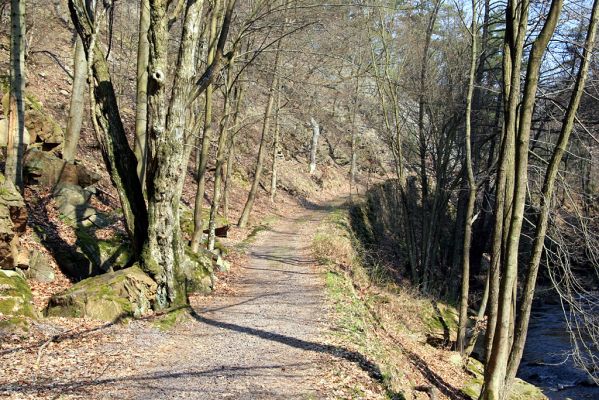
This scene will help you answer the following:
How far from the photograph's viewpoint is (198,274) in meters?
11.0

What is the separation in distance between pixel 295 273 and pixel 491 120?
9485 mm

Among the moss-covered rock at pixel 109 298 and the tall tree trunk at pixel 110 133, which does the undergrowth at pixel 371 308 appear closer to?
the moss-covered rock at pixel 109 298

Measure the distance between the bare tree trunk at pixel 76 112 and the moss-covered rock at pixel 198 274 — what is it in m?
4.97

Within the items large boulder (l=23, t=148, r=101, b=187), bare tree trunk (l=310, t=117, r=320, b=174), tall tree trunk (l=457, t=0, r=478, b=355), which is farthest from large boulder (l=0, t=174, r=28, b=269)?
bare tree trunk (l=310, t=117, r=320, b=174)

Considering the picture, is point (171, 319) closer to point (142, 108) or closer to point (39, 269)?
point (39, 269)

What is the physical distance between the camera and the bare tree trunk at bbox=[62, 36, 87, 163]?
13656 millimetres

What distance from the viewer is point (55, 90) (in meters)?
22.0

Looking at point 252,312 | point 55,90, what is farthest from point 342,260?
point 55,90

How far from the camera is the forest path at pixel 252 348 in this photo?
5719mm

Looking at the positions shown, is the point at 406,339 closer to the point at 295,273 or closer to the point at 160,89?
the point at 295,273

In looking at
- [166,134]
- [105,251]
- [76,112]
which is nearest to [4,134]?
[76,112]

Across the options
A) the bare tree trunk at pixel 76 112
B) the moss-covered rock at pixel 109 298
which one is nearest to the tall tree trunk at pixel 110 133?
the moss-covered rock at pixel 109 298

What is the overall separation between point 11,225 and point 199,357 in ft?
13.2

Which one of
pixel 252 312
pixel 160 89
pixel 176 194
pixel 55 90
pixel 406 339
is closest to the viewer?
pixel 160 89
